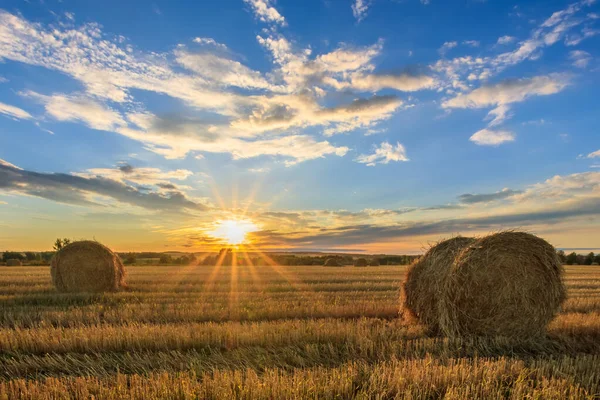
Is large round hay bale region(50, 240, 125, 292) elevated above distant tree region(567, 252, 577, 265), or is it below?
above

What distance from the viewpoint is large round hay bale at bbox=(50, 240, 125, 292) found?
15.1 metres

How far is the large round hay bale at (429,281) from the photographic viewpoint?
28.6 feet

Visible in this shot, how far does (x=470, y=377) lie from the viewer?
4.79 meters

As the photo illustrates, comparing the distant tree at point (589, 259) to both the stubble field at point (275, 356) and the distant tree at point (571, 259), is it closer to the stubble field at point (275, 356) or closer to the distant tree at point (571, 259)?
the distant tree at point (571, 259)

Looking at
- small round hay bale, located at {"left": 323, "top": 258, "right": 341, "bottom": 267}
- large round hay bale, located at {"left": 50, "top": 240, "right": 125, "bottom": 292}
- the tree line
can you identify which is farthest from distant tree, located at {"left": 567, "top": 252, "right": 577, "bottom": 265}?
large round hay bale, located at {"left": 50, "top": 240, "right": 125, "bottom": 292}

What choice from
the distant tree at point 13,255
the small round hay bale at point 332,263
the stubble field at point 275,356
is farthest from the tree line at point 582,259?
the distant tree at point 13,255

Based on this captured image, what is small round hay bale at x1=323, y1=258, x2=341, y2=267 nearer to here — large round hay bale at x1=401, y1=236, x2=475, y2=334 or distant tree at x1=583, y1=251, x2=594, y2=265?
large round hay bale at x1=401, y1=236, x2=475, y2=334

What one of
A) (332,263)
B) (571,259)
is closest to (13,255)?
(332,263)

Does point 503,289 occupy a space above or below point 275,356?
above

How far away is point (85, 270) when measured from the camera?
50.4 feet

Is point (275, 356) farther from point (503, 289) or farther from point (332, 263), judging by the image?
point (332, 263)

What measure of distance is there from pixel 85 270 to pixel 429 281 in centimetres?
1242

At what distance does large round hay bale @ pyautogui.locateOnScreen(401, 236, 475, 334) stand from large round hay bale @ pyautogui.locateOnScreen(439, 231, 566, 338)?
0.29 m

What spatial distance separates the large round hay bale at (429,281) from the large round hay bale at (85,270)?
437 inches
